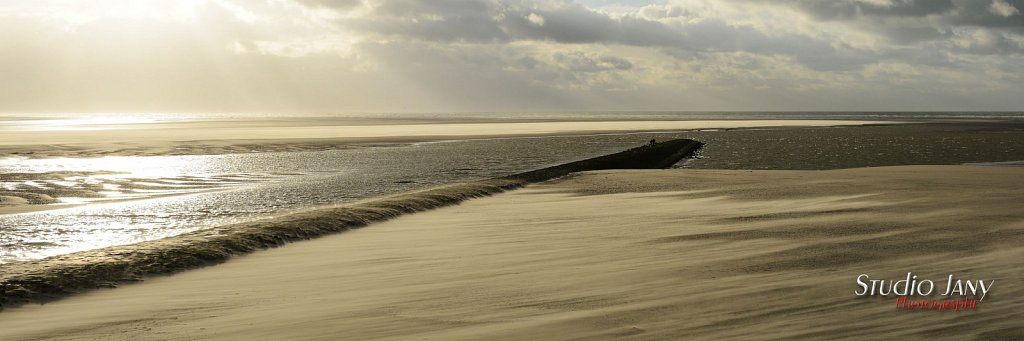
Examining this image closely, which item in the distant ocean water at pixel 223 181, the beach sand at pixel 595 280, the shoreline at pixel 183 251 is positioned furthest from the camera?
the distant ocean water at pixel 223 181

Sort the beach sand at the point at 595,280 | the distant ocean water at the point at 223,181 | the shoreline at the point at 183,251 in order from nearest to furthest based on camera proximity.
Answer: the beach sand at the point at 595,280 → the shoreline at the point at 183,251 → the distant ocean water at the point at 223,181

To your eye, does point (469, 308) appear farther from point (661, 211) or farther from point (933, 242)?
point (661, 211)

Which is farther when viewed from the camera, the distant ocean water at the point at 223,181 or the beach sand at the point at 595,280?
the distant ocean water at the point at 223,181

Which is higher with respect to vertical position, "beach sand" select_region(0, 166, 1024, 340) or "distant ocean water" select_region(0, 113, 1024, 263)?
"beach sand" select_region(0, 166, 1024, 340)

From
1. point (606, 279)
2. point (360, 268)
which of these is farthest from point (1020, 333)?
point (360, 268)

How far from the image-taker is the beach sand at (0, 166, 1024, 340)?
7082 millimetres

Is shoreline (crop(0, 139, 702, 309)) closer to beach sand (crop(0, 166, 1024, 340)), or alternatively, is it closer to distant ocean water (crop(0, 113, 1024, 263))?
beach sand (crop(0, 166, 1024, 340))

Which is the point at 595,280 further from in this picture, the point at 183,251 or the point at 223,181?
the point at 223,181

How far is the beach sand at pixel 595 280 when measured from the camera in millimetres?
7082

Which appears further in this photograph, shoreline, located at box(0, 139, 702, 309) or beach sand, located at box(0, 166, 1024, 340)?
shoreline, located at box(0, 139, 702, 309)

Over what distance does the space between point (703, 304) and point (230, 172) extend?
91.8 feet

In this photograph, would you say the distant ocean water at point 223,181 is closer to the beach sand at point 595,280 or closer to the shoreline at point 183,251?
the shoreline at point 183,251

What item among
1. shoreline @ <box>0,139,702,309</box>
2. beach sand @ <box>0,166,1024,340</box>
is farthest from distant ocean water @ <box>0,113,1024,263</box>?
beach sand @ <box>0,166,1024,340</box>

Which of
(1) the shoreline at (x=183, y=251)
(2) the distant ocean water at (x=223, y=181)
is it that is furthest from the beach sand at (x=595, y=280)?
(2) the distant ocean water at (x=223, y=181)
